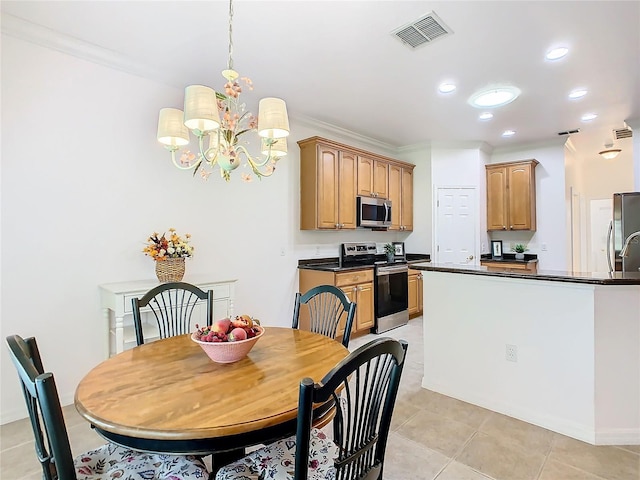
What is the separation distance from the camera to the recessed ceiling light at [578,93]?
358 cm

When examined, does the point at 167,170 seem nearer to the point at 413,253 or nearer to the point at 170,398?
the point at 170,398

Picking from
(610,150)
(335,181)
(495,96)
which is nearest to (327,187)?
(335,181)

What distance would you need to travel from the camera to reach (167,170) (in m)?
3.22

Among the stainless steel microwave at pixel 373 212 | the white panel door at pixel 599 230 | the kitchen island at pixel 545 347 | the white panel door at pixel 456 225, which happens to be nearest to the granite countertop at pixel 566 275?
the kitchen island at pixel 545 347

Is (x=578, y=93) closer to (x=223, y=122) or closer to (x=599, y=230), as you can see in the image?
(x=223, y=122)

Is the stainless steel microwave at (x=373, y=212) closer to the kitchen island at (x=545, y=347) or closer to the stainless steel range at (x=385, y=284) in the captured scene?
the stainless steel range at (x=385, y=284)

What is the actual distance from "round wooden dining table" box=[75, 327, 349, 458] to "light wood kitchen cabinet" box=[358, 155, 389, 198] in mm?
3563

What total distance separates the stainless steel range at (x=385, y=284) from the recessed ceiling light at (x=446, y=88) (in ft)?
7.48

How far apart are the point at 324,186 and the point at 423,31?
2.19m

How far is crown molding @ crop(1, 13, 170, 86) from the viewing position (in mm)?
2414

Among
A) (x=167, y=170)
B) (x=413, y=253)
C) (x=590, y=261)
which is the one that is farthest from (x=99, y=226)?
(x=590, y=261)

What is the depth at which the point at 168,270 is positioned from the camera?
286 centimetres

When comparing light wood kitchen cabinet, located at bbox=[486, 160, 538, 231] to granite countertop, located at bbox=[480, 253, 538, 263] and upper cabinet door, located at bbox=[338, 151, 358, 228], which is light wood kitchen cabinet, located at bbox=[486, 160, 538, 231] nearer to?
granite countertop, located at bbox=[480, 253, 538, 263]

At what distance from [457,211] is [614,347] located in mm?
3721
